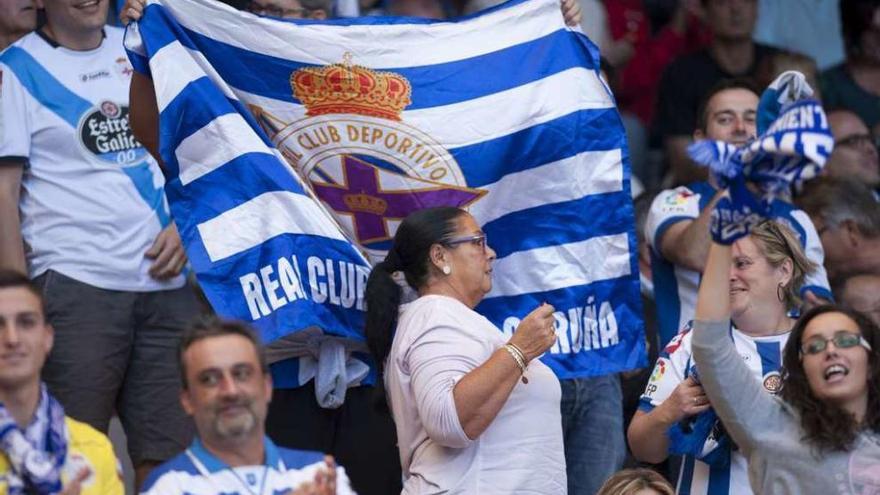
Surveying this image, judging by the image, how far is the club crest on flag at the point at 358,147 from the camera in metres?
6.77

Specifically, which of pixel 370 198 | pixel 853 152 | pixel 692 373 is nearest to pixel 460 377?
pixel 692 373

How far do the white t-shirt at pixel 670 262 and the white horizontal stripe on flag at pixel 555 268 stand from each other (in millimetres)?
390

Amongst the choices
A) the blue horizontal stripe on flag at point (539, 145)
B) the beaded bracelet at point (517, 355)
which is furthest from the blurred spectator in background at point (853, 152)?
the beaded bracelet at point (517, 355)

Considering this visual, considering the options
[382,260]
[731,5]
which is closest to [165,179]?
[382,260]

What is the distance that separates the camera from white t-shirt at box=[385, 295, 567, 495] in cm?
579

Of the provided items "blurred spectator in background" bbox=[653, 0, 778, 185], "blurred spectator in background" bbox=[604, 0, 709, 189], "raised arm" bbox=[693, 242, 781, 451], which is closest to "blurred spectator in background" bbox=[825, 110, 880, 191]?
"blurred spectator in background" bbox=[653, 0, 778, 185]

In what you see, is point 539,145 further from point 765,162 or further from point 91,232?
point 765,162

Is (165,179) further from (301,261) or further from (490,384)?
(490,384)

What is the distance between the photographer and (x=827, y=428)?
5605 millimetres

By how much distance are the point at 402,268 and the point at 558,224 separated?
34.1 inches

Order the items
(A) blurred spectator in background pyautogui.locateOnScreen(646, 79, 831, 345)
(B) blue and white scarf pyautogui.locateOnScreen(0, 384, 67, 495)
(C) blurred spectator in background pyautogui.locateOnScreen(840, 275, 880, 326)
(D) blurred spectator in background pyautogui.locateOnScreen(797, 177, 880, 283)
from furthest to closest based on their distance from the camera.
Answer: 1. (D) blurred spectator in background pyautogui.locateOnScreen(797, 177, 880, 283)
2. (C) blurred spectator in background pyautogui.locateOnScreen(840, 275, 880, 326)
3. (A) blurred spectator in background pyautogui.locateOnScreen(646, 79, 831, 345)
4. (B) blue and white scarf pyautogui.locateOnScreen(0, 384, 67, 495)

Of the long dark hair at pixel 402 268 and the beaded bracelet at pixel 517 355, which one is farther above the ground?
the long dark hair at pixel 402 268

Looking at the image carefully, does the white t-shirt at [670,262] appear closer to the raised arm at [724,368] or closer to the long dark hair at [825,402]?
the long dark hair at [825,402]

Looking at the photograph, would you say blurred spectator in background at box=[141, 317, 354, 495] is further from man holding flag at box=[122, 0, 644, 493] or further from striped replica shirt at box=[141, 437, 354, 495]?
man holding flag at box=[122, 0, 644, 493]
